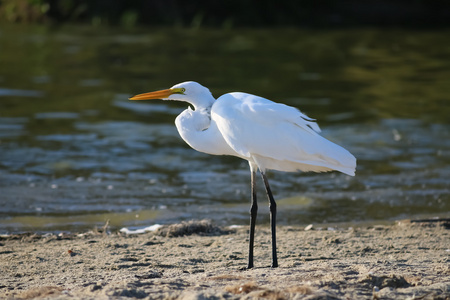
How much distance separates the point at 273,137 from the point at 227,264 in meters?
1.02

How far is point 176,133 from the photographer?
10.1 metres

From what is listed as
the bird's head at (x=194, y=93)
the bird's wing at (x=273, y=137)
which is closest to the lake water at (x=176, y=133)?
the bird's head at (x=194, y=93)

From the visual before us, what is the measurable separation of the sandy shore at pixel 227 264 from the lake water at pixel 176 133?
822 millimetres

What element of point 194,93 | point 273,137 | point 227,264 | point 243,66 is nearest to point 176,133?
point 194,93

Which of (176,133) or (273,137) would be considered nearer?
(273,137)

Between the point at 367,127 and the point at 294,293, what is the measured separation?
698 cm

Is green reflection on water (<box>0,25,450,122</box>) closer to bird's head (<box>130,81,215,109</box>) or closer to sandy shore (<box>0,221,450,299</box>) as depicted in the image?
sandy shore (<box>0,221,450,299</box>)

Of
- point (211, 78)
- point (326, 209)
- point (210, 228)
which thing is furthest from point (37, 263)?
point (211, 78)

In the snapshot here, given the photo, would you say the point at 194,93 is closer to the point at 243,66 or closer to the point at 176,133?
the point at 176,133

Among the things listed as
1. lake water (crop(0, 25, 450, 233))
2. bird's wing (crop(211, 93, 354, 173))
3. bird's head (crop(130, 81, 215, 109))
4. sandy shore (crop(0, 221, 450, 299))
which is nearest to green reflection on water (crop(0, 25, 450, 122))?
lake water (crop(0, 25, 450, 233))

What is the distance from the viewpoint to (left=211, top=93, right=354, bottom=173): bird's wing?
472 cm

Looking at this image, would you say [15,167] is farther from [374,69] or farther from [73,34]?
[73,34]

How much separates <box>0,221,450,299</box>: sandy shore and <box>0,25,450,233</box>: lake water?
822 mm

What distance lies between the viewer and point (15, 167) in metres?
8.35
